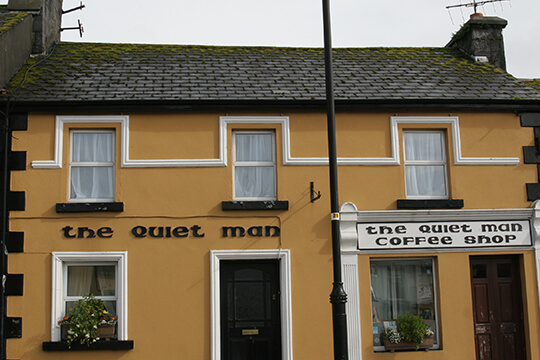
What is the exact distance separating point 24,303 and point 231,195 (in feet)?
13.5

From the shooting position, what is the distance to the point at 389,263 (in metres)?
12.2

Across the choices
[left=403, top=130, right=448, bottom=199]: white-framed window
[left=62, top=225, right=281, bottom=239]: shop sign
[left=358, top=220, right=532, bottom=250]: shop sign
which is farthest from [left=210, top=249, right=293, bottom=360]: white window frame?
[left=403, top=130, right=448, bottom=199]: white-framed window

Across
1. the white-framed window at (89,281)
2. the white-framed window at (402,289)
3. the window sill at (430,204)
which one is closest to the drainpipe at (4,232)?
the white-framed window at (89,281)

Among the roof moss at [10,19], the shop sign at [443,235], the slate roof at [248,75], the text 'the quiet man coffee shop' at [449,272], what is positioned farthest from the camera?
the roof moss at [10,19]

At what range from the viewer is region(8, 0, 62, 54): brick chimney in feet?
47.1

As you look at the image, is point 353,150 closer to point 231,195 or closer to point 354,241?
point 354,241

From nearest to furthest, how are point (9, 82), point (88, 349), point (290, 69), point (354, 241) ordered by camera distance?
point (88, 349) → point (354, 241) → point (9, 82) → point (290, 69)

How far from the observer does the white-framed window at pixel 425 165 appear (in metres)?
12.4

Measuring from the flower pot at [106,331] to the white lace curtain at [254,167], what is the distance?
130 inches

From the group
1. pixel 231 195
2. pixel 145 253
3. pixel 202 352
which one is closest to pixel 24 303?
pixel 145 253

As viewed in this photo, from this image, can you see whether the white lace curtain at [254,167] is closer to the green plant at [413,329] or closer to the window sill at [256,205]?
the window sill at [256,205]

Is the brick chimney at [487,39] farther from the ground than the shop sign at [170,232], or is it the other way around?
the brick chimney at [487,39]

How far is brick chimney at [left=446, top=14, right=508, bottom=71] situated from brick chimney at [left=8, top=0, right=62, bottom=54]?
9.88 metres

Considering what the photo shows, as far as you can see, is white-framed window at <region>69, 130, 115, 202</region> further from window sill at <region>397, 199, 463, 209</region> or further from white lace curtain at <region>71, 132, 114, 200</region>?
window sill at <region>397, 199, 463, 209</region>
